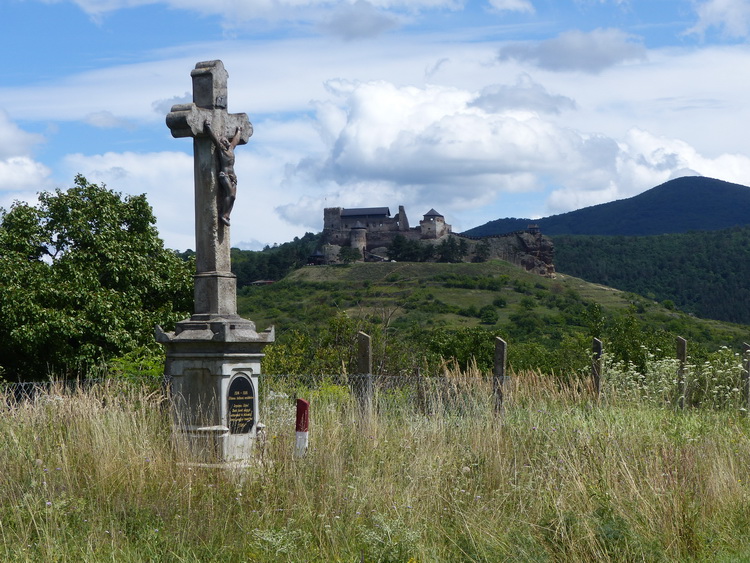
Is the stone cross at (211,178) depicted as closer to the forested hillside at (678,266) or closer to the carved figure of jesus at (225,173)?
the carved figure of jesus at (225,173)

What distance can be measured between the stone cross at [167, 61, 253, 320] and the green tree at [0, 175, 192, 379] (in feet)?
38.9

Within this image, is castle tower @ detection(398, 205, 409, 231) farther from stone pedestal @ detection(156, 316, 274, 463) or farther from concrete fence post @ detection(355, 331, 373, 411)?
stone pedestal @ detection(156, 316, 274, 463)

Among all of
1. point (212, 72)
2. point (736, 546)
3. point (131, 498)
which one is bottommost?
point (736, 546)

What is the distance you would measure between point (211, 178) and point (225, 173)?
0.13m

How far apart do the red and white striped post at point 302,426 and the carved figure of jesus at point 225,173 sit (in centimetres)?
203

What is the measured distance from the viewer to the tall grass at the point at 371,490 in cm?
554

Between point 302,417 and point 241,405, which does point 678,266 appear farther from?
point 302,417

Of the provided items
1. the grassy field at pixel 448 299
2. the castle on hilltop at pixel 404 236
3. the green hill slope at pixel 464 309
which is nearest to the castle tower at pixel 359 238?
the castle on hilltop at pixel 404 236

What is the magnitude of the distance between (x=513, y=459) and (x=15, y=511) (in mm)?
3874

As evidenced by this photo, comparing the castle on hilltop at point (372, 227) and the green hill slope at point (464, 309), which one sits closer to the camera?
the green hill slope at point (464, 309)

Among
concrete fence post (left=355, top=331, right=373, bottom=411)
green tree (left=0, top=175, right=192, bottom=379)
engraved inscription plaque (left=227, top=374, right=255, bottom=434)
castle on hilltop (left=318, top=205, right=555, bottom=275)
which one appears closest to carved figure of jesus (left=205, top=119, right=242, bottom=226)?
engraved inscription plaque (left=227, top=374, right=255, bottom=434)

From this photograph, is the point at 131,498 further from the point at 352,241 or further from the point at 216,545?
the point at 352,241

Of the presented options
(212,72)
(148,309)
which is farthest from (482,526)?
(148,309)

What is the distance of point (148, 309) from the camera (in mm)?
21672
